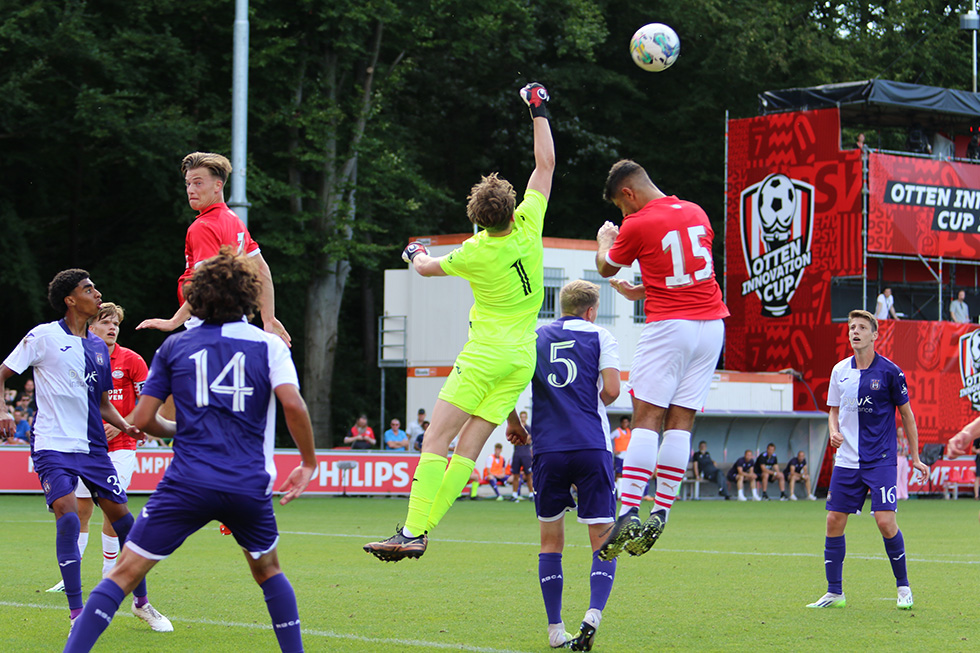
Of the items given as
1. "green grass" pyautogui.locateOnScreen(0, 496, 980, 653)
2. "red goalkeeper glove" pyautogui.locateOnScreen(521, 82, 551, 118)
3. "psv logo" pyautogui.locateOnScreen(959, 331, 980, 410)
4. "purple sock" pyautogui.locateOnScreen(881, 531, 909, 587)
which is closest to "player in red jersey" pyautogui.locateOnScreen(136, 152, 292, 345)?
"red goalkeeper glove" pyautogui.locateOnScreen(521, 82, 551, 118)

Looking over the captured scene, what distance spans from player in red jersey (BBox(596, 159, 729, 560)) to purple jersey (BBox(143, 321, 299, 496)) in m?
2.82

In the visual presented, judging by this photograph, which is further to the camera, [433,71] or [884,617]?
[433,71]

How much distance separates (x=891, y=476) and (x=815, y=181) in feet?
81.1

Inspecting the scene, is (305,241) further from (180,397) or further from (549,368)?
(180,397)

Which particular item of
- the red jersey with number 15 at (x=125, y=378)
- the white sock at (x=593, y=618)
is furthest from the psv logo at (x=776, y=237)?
the white sock at (x=593, y=618)

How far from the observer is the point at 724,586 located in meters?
12.0

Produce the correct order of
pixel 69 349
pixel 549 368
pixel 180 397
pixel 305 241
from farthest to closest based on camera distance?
1. pixel 305 241
2. pixel 69 349
3. pixel 549 368
4. pixel 180 397

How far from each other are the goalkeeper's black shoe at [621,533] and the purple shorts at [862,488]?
3.55m

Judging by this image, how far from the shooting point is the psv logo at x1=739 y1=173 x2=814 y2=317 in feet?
114

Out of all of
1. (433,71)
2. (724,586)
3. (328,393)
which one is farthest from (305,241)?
(724,586)

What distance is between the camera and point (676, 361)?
8.30m

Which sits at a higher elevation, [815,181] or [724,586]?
[815,181]

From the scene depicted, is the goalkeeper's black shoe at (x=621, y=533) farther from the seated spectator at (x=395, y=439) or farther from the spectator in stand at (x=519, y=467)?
the seated spectator at (x=395, y=439)

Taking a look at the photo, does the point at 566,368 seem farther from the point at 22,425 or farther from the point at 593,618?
the point at 22,425
